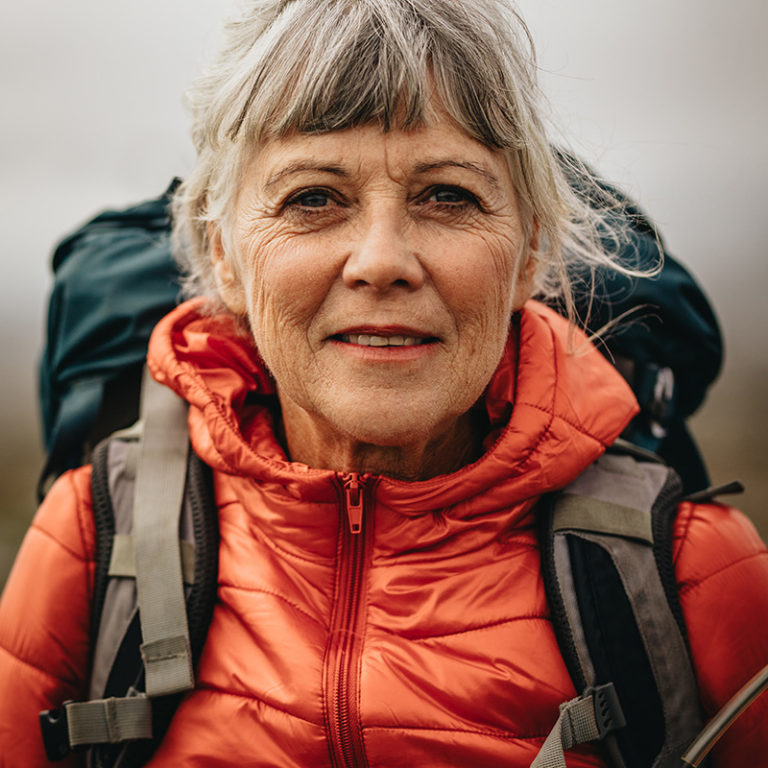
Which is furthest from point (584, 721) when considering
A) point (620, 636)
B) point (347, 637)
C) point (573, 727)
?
point (347, 637)

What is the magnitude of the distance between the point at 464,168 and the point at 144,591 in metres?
1.44

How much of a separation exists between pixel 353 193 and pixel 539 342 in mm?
764

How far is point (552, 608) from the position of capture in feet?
6.68

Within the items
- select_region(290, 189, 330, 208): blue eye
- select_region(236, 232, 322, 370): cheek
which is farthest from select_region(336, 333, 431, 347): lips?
select_region(290, 189, 330, 208): blue eye

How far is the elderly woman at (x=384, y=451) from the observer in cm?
192

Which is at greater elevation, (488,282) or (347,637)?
(488,282)

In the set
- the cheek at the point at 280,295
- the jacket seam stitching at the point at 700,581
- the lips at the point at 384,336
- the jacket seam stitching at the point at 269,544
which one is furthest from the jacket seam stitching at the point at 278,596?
the jacket seam stitching at the point at 700,581

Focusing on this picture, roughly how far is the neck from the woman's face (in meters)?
0.25

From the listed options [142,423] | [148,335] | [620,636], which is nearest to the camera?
[620,636]

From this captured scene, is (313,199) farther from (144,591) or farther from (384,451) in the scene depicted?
(144,591)

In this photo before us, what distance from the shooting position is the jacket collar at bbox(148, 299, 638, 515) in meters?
2.10

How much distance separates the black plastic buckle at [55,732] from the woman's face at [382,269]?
111 cm

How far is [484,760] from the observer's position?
1.93 m

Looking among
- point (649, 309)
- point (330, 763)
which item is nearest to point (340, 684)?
point (330, 763)
